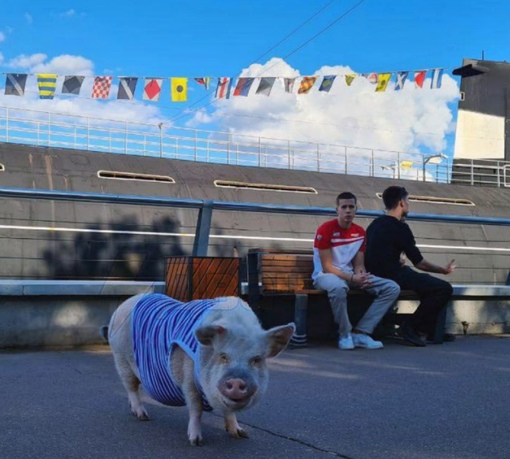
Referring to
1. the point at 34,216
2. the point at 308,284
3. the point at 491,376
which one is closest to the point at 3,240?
the point at 34,216

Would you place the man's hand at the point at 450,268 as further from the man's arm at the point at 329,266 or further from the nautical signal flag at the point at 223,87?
the nautical signal flag at the point at 223,87

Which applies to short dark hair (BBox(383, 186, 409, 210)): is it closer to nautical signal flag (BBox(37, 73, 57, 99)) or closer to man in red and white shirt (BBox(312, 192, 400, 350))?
man in red and white shirt (BBox(312, 192, 400, 350))

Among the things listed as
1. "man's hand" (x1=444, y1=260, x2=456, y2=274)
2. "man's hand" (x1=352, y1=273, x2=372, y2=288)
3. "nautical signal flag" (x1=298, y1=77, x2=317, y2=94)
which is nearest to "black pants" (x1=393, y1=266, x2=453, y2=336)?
"man's hand" (x1=444, y1=260, x2=456, y2=274)

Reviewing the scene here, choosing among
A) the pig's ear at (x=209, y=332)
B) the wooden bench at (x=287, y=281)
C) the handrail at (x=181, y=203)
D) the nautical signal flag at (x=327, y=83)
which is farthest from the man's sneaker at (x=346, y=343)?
the nautical signal flag at (x=327, y=83)

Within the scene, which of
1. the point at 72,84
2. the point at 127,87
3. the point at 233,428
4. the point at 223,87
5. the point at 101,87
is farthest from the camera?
the point at 223,87

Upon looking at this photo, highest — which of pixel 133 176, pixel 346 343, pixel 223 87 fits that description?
pixel 223 87

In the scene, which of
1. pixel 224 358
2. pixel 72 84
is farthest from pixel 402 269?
pixel 72 84

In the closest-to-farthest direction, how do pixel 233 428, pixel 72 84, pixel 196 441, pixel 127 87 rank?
pixel 196 441 → pixel 233 428 → pixel 72 84 → pixel 127 87

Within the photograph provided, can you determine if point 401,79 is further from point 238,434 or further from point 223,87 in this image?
point 238,434

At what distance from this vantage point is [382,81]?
66.1ft

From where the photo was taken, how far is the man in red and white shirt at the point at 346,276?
19.4ft

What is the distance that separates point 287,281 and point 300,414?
9.52 ft

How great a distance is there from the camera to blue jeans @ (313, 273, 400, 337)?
591 centimetres

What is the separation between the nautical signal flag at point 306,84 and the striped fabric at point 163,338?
18.2 metres
